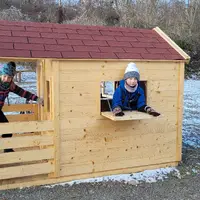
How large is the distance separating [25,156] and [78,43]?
6.27 ft

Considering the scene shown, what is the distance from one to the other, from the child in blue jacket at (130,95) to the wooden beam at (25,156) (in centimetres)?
114

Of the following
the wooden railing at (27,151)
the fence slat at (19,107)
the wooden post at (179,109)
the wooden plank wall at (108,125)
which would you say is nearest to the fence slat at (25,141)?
the wooden railing at (27,151)

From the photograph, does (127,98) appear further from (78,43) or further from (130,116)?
(78,43)

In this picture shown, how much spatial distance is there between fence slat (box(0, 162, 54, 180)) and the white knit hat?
5.74ft

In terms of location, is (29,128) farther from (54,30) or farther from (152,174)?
(152,174)

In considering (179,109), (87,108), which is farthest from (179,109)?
(87,108)

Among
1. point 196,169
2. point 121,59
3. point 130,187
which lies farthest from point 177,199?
point 121,59

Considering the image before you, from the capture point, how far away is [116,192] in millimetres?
4594

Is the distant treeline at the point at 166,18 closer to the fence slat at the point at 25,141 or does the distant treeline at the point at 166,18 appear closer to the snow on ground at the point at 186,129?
the snow on ground at the point at 186,129

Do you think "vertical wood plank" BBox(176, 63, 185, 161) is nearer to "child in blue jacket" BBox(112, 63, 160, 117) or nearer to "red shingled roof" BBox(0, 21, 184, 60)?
"red shingled roof" BBox(0, 21, 184, 60)

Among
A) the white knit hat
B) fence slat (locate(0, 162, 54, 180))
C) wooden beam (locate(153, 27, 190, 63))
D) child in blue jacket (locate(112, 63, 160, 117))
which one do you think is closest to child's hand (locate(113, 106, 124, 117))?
child in blue jacket (locate(112, 63, 160, 117))

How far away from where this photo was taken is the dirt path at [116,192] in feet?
14.5

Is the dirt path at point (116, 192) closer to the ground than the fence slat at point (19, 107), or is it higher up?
closer to the ground

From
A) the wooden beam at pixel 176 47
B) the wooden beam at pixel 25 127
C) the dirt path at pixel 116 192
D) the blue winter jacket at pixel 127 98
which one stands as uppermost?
the wooden beam at pixel 176 47
